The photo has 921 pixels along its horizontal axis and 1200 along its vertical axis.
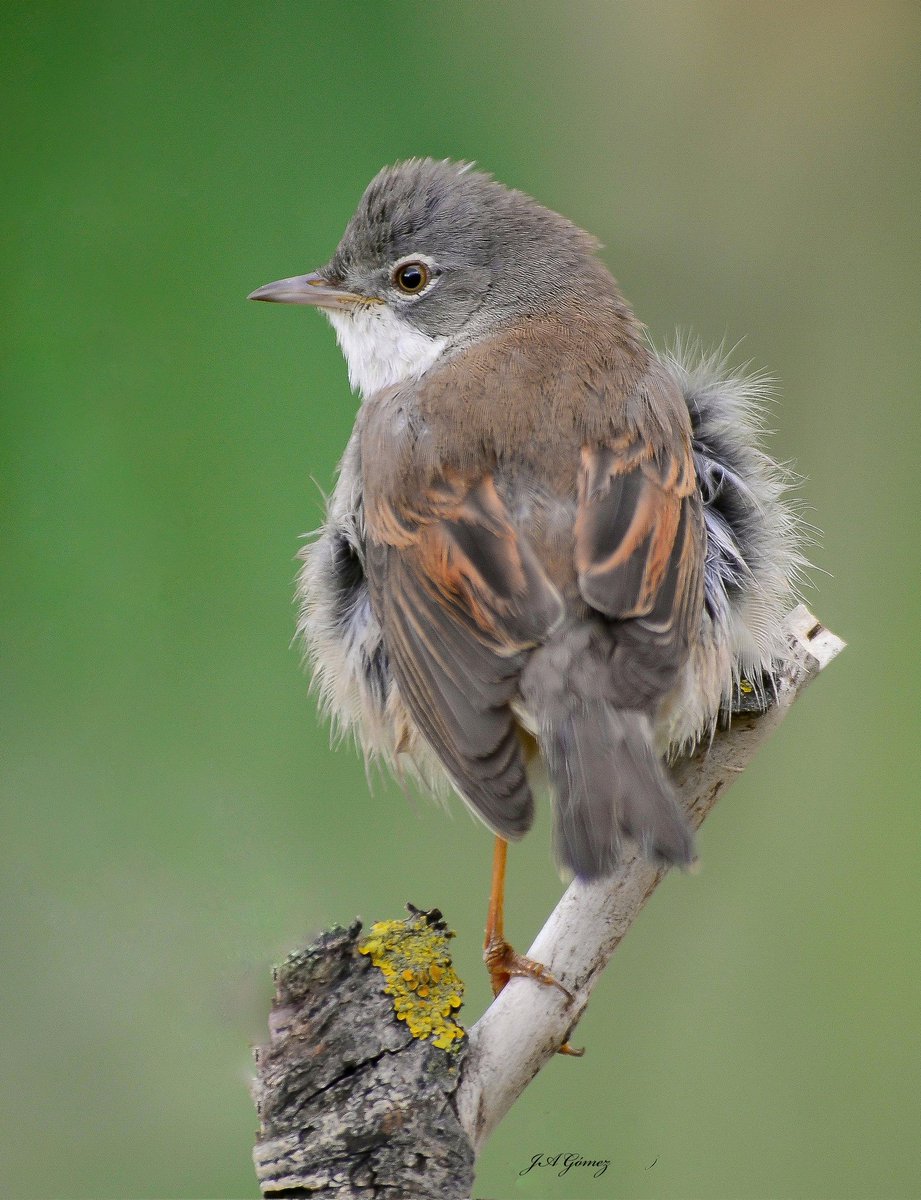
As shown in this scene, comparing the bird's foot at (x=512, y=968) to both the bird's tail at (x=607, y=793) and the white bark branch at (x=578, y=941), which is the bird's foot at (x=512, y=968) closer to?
the white bark branch at (x=578, y=941)

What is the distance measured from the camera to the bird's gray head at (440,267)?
138 inches

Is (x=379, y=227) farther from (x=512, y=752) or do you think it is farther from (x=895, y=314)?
(x=895, y=314)

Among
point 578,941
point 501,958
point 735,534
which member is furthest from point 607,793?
point 735,534

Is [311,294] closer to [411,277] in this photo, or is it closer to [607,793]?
[411,277]

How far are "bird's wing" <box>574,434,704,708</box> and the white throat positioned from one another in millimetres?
756

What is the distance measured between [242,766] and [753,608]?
1.97 metres

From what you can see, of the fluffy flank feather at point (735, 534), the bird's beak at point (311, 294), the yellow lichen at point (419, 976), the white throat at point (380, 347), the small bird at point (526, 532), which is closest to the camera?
the yellow lichen at point (419, 976)

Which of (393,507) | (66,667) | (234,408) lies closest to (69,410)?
(234,408)

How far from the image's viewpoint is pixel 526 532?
2814mm

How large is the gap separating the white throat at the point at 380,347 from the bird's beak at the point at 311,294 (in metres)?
0.03

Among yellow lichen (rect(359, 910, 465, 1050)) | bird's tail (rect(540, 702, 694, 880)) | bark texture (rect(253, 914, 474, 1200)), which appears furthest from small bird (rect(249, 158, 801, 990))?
bark texture (rect(253, 914, 474, 1200))

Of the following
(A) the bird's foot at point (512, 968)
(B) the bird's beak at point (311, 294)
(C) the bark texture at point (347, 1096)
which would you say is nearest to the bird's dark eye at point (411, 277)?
(B) the bird's beak at point (311, 294)

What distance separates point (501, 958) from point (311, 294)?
2.02 meters

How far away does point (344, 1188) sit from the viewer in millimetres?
2219
